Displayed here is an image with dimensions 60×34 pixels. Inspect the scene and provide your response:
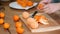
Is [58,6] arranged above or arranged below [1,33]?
above

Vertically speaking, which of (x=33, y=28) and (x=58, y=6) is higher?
(x=58, y=6)

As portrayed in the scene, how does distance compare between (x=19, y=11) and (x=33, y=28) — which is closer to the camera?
(x=33, y=28)

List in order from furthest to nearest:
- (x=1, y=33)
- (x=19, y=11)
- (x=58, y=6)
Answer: (x=19, y=11) → (x=58, y=6) → (x=1, y=33)

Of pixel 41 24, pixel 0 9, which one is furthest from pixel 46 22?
pixel 0 9

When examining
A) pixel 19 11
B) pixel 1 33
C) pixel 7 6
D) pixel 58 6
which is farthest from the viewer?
pixel 7 6

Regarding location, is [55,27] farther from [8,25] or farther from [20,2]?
[20,2]

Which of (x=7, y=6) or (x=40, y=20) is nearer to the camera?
(x=40, y=20)

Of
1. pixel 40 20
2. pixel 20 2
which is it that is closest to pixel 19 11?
pixel 20 2

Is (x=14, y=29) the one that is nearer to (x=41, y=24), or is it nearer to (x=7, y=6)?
(x=41, y=24)

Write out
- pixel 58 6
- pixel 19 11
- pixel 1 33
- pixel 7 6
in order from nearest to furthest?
pixel 1 33 < pixel 58 6 < pixel 19 11 < pixel 7 6
